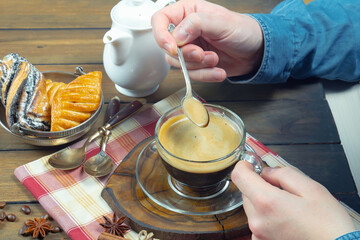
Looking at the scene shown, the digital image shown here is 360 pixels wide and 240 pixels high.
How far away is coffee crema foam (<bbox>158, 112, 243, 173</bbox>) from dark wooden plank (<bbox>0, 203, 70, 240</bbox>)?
0.30 m

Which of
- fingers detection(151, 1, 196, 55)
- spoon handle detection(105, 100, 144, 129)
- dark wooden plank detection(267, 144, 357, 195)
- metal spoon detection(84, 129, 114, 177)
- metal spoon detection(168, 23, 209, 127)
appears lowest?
dark wooden plank detection(267, 144, 357, 195)

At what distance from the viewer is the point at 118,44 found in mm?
1190

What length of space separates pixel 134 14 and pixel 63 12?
58cm

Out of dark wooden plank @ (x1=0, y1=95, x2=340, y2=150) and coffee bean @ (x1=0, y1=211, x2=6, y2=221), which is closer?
coffee bean @ (x1=0, y1=211, x2=6, y2=221)

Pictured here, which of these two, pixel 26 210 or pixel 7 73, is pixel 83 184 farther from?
pixel 7 73

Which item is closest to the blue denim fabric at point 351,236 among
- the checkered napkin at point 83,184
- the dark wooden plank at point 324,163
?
the checkered napkin at point 83,184

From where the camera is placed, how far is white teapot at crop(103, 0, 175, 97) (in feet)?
3.91

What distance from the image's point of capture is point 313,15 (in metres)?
1.41

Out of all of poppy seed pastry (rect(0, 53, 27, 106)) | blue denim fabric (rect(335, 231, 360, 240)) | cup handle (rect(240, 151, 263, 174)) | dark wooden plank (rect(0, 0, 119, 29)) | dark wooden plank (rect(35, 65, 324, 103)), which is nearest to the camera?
blue denim fabric (rect(335, 231, 360, 240))

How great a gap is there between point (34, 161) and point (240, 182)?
566 millimetres

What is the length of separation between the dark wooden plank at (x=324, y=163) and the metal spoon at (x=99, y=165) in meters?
0.45

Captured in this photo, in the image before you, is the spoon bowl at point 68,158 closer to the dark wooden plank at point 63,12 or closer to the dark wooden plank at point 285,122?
the dark wooden plank at point 285,122

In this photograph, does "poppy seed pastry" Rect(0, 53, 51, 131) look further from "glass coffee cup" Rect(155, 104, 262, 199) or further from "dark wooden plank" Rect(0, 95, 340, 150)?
"glass coffee cup" Rect(155, 104, 262, 199)

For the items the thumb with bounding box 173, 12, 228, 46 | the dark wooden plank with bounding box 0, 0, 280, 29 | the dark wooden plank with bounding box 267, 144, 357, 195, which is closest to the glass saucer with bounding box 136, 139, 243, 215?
the dark wooden plank with bounding box 267, 144, 357, 195
